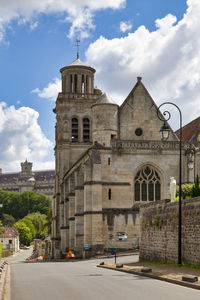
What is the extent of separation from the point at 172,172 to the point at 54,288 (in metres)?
30.1

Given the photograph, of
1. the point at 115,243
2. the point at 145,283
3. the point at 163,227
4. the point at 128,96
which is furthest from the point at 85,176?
the point at 145,283

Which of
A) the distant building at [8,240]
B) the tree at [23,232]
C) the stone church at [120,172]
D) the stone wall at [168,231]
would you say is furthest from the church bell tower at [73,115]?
the tree at [23,232]

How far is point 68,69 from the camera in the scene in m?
62.3

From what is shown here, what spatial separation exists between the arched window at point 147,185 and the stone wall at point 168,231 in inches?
548

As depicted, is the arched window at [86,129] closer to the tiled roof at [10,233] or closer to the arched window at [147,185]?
the arched window at [147,185]

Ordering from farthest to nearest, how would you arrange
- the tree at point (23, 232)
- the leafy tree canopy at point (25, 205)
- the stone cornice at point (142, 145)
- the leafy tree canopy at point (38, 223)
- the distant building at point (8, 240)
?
the leafy tree canopy at point (25, 205)
the leafy tree canopy at point (38, 223)
the tree at point (23, 232)
the distant building at point (8, 240)
the stone cornice at point (142, 145)

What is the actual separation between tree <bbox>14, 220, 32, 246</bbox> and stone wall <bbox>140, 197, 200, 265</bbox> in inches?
4260

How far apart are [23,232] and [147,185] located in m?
97.6

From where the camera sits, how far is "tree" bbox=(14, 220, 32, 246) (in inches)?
5271

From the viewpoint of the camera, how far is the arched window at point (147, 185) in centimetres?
4341

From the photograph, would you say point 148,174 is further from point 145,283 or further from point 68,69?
point 145,283

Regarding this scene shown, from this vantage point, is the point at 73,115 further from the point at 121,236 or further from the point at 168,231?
the point at 168,231

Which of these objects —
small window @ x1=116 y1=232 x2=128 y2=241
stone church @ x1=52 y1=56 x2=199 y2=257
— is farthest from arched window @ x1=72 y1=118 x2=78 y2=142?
small window @ x1=116 y1=232 x2=128 y2=241

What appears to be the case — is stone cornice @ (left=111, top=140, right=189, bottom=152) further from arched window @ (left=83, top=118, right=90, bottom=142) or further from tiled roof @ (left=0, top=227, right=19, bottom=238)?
tiled roof @ (left=0, top=227, right=19, bottom=238)
